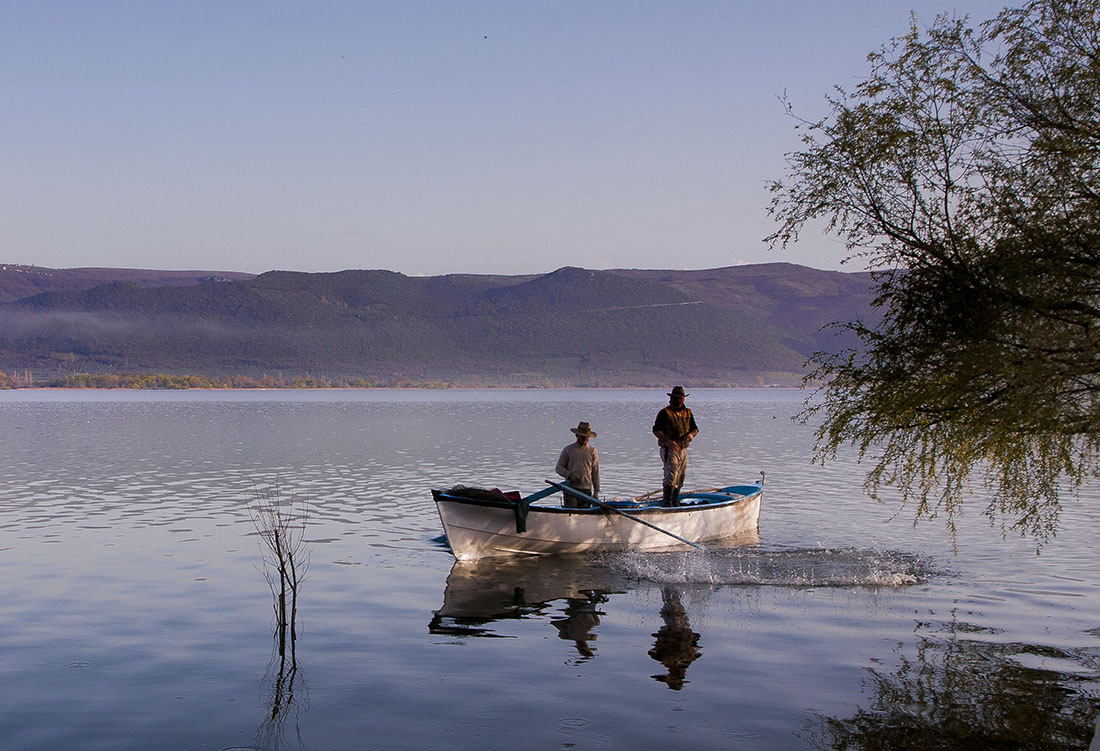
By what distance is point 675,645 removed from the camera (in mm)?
14273

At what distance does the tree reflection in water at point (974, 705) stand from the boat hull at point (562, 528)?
810 cm

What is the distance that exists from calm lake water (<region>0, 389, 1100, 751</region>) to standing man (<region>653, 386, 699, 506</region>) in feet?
5.30

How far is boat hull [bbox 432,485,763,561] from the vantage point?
2012cm

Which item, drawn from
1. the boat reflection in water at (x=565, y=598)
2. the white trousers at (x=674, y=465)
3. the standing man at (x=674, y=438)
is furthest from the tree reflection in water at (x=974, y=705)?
the white trousers at (x=674, y=465)

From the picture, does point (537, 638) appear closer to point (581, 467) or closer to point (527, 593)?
point (527, 593)

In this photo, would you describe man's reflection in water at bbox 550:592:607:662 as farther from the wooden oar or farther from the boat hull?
the wooden oar

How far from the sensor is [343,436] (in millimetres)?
66938

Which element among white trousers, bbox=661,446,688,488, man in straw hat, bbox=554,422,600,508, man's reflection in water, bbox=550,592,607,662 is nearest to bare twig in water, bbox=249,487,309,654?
man's reflection in water, bbox=550,592,607,662

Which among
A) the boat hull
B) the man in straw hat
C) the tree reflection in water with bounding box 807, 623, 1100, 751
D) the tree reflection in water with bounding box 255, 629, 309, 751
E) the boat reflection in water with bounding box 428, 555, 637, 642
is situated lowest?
the boat reflection in water with bounding box 428, 555, 637, 642

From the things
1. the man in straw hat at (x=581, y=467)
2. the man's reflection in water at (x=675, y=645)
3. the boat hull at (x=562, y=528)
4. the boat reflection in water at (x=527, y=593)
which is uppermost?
the man in straw hat at (x=581, y=467)

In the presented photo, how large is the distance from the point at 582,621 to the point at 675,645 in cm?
191

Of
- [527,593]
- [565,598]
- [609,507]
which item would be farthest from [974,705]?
[609,507]

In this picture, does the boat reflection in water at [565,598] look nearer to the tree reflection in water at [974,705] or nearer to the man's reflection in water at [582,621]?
the man's reflection in water at [582,621]

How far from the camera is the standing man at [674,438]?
22.5 metres
